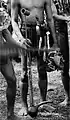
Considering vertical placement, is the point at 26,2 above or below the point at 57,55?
above

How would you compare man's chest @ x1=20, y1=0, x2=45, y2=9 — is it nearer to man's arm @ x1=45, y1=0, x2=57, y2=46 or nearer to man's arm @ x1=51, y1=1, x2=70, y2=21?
man's arm @ x1=45, y1=0, x2=57, y2=46

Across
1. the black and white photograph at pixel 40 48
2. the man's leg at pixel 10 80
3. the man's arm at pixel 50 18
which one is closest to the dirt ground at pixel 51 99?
the black and white photograph at pixel 40 48

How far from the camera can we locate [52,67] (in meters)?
4.03

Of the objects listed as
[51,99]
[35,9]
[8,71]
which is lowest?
[51,99]

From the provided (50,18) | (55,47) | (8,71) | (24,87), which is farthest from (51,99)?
(8,71)

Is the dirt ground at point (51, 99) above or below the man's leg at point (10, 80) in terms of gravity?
below

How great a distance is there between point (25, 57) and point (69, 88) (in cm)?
82

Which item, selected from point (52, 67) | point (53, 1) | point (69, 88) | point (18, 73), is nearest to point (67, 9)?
point (53, 1)

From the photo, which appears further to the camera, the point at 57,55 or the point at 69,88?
the point at 69,88

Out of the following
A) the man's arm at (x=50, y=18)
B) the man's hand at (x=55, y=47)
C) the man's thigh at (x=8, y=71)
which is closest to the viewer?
the man's thigh at (x=8, y=71)

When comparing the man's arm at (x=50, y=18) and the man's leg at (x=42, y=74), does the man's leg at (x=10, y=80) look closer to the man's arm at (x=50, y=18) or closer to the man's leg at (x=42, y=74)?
the man's leg at (x=42, y=74)

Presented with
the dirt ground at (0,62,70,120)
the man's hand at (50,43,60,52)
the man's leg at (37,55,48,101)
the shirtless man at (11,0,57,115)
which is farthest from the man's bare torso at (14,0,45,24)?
the dirt ground at (0,62,70,120)

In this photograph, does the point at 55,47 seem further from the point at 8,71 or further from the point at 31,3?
the point at 8,71

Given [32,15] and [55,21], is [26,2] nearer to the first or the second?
[32,15]
